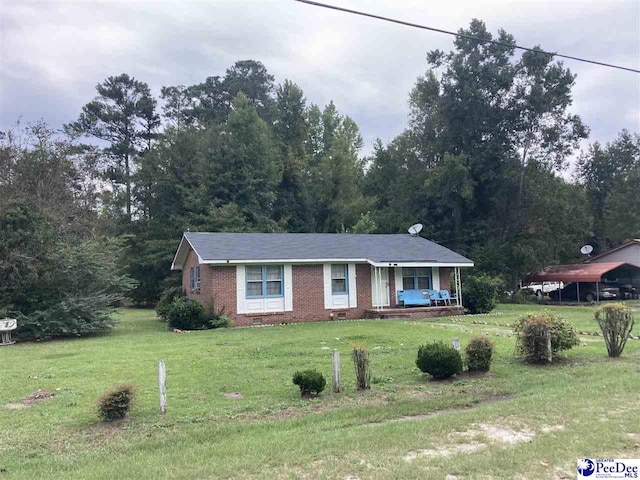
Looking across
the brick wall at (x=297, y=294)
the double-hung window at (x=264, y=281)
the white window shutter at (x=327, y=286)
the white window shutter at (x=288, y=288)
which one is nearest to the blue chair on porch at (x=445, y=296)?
the brick wall at (x=297, y=294)

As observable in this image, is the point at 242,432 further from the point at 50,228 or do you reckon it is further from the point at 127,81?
the point at 127,81

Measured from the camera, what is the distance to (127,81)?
171 feet

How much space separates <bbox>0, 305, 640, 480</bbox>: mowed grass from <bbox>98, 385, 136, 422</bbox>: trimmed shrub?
0.57 ft

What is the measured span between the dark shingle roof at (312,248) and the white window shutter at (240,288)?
2.09ft

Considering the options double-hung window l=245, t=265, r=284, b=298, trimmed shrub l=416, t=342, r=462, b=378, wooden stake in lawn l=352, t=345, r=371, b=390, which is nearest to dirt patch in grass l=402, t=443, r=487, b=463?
wooden stake in lawn l=352, t=345, r=371, b=390

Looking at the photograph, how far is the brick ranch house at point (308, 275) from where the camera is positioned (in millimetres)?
19984

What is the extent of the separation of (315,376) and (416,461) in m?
3.13

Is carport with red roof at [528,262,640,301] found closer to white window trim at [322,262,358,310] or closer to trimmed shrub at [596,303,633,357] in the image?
white window trim at [322,262,358,310]

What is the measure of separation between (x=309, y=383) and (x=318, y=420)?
1226 millimetres

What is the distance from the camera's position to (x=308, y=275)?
70.2ft

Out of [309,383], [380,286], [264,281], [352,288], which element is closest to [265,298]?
[264,281]

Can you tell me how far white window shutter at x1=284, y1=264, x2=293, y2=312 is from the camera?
20828 millimetres

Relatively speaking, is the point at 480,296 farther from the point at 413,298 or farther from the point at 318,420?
the point at 318,420

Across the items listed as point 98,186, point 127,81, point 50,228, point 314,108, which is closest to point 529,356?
point 50,228
